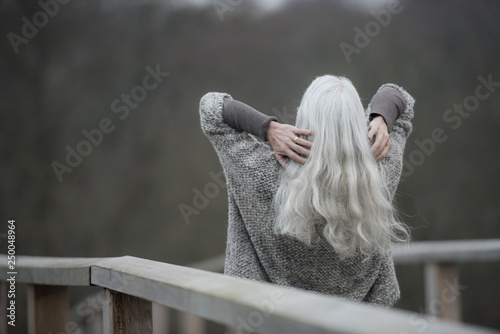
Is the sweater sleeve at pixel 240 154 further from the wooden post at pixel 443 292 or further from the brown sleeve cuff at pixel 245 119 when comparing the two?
the wooden post at pixel 443 292

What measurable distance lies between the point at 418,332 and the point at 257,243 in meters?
0.88

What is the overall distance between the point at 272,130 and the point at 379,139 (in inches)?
9.3

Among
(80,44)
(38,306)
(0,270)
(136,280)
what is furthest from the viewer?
(80,44)

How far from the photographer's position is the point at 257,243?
1446mm

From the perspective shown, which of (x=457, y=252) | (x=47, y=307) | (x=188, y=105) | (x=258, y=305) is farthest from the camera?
(x=188, y=105)

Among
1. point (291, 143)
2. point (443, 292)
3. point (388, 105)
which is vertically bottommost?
point (443, 292)

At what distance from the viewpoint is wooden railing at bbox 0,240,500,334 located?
0.62 meters

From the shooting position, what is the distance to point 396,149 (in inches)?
57.9

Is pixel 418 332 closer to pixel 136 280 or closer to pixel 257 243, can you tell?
pixel 136 280

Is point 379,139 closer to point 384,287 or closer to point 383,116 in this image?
point 383,116

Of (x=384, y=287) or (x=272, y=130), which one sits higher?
(x=272, y=130)

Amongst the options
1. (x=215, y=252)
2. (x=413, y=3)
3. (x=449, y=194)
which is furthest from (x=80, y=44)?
(x=449, y=194)

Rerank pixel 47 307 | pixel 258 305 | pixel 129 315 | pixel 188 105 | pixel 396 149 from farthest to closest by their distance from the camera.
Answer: pixel 188 105, pixel 47 307, pixel 396 149, pixel 129 315, pixel 258 305

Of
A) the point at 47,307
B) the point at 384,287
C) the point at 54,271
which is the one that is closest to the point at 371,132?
the point at 384,287
